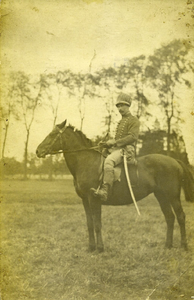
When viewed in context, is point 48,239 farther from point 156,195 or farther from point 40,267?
point 156,195

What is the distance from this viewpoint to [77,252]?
394cm

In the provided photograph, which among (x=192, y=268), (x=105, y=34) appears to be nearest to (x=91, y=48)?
(x=105, y=34)

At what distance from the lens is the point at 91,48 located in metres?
4.21

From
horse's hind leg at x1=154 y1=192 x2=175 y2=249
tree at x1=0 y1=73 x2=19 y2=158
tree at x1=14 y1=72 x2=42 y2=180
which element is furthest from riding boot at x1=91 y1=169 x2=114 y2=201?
tree at x1=0 y1=73 x2=19 y2=158

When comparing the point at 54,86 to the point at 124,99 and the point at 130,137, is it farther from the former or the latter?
the point at 130,137

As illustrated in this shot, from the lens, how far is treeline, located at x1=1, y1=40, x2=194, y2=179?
4172 mm

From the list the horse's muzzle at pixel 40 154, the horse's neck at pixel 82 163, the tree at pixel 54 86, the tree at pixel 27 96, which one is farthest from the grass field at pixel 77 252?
the tree at pixel 54 86

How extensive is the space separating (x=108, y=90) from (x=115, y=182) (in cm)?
133

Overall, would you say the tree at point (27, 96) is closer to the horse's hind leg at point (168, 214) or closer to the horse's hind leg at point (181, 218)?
the horse's hind leg at point (168, 214)

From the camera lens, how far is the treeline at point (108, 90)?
417 centimetres

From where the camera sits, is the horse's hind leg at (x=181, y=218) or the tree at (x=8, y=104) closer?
the horse's hind leg at (x=181, y=218)

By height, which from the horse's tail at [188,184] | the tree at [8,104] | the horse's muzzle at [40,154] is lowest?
the horse's tail at [188,184]

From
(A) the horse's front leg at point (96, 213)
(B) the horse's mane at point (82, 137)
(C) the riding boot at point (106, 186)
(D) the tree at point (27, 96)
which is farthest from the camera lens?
(D) the tree at point (27, 96)

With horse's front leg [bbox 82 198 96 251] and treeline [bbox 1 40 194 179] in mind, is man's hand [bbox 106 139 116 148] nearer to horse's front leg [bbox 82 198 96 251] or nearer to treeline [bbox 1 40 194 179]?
treeline [bbox 1 40 194 179]
